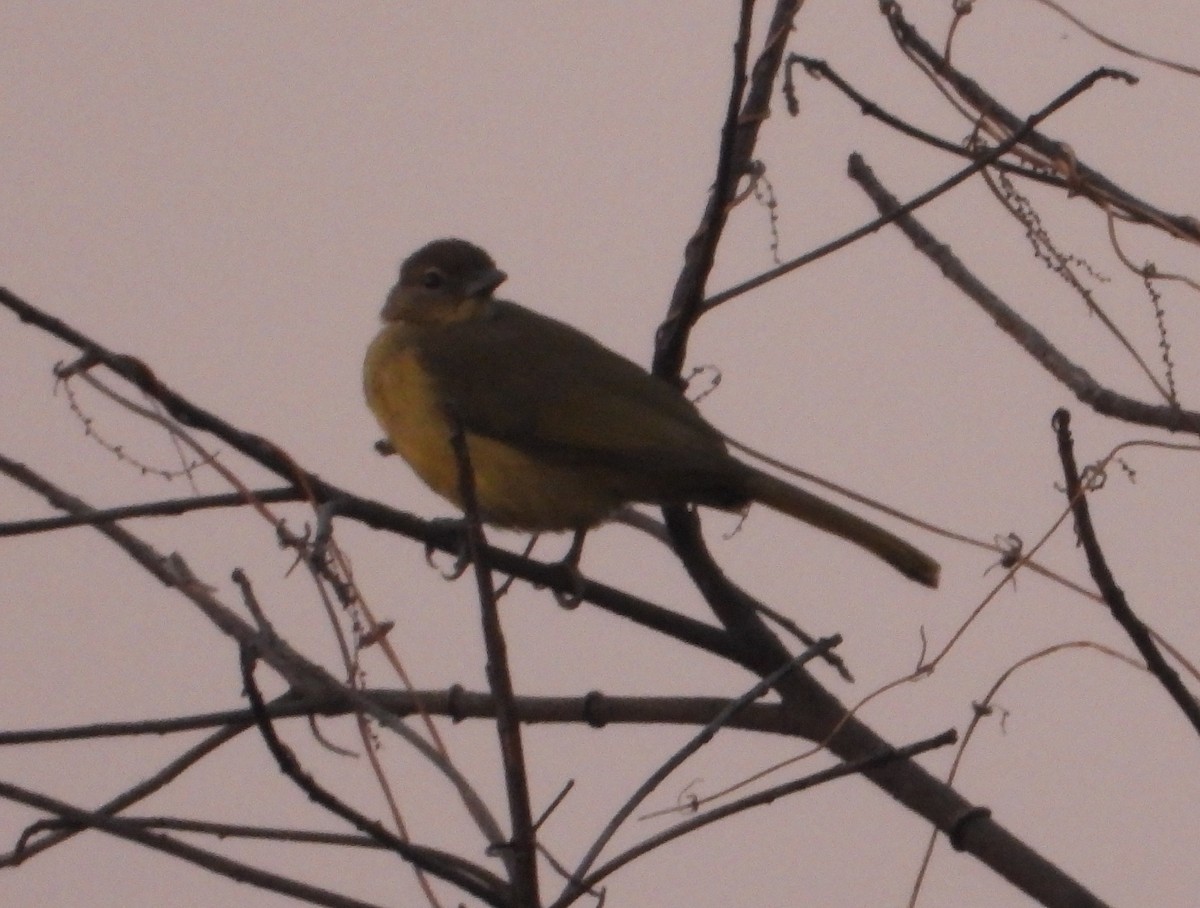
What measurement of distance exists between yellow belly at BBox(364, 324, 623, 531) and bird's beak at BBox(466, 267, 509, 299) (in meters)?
1.02

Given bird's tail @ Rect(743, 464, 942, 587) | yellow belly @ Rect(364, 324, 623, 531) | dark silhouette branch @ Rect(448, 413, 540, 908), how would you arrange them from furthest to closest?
yellow belly @ Rect(364, 324, 623, 531) → bird's tail @ Rect(743, 464, 942, 587) → dark silhouette branch @ Rect(448, 413, 540, 908)

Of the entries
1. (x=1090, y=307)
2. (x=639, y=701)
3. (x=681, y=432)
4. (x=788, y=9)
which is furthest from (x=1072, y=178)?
(x=681, y=432)

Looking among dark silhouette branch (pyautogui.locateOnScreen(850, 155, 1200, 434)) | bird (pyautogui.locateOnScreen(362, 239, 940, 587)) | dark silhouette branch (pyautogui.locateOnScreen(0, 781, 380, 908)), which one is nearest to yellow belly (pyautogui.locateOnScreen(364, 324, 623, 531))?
bird (pyautogui.locateOnScreen(362, 239, 940, 587))

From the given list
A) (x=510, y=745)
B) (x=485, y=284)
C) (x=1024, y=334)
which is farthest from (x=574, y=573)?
(x=485, y=284)

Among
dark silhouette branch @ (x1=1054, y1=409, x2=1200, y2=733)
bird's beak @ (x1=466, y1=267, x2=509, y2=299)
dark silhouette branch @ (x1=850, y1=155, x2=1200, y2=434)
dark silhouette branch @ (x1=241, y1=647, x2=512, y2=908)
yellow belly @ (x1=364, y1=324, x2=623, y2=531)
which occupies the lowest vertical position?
dark silhouette branch @ (x1=241, y1=647, x2=512, y2=908)

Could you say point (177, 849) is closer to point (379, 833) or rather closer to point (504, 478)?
point (379, 833)

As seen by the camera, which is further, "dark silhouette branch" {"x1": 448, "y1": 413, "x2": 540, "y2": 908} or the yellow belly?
the yellow belly

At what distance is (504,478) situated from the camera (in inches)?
189

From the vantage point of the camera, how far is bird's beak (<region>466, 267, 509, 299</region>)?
19.8 ft

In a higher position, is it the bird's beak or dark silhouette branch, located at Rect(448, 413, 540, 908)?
the bird's beak

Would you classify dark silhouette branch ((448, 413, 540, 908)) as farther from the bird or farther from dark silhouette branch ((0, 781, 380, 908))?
the bird

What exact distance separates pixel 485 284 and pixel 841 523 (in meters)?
2.25

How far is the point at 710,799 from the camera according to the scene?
254cm

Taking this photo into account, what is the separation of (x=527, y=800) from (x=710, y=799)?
733mm
